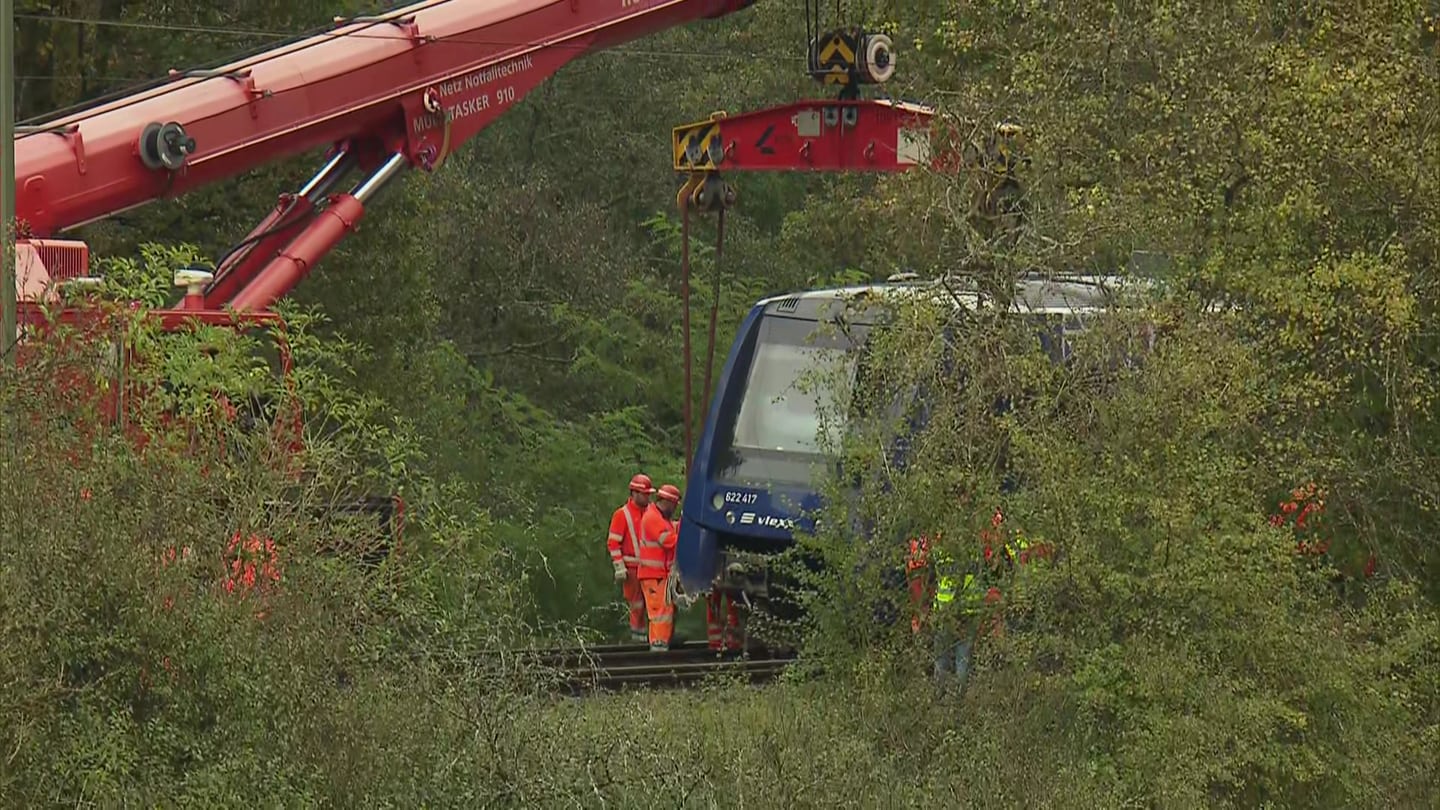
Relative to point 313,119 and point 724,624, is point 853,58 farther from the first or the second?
point 724,624

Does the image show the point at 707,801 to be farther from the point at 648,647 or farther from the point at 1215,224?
the point at 648,647

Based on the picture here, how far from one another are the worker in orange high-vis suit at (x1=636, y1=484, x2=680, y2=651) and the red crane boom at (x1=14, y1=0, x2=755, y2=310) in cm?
353

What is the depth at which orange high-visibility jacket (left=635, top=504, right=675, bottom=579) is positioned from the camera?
725 inches

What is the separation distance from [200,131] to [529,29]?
11.4 ft

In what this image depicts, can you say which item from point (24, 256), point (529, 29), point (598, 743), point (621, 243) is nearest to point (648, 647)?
point (529, 29)

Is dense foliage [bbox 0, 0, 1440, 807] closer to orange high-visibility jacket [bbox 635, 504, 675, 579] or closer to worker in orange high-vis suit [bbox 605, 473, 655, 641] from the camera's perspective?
orange high-visibility jacket [bbox 635, 504, 675, 579]

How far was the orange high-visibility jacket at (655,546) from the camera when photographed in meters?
18.4

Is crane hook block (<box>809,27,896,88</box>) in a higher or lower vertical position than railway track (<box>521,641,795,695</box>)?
higher

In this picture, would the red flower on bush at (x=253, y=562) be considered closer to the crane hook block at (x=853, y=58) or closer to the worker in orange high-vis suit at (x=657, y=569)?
the worker in orange high-vis suit at (x=657, y=569)

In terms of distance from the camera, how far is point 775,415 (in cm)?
1689

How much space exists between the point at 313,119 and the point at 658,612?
4.93 metres

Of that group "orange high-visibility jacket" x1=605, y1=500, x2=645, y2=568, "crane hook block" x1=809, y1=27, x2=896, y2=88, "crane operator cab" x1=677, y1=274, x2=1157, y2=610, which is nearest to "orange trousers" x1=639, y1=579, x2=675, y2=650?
"orange high-visibility jacket" x1=605, y1=500, x2=645, y2=568

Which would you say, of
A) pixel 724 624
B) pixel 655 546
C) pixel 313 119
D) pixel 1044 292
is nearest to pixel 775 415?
pixel 724 624

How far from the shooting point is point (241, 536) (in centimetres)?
970
